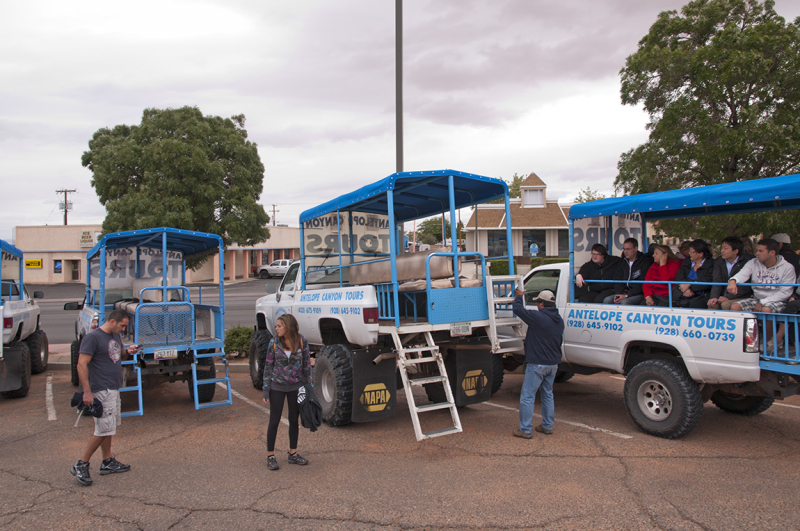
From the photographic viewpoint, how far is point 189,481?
498 centimetres

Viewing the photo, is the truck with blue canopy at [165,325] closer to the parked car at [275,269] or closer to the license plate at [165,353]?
the license plate at [165,353]

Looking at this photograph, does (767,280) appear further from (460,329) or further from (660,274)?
(460,329)

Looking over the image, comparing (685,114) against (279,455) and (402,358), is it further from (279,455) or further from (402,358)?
(279,455)

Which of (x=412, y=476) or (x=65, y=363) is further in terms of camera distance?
(x=65, y=363)

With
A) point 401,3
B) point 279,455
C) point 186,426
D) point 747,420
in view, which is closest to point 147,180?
point 401,3

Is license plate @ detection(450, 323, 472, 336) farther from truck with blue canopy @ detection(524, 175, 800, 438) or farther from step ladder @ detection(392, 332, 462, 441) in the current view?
truck with blue canopy @ detection(524, 175, 800, 438)

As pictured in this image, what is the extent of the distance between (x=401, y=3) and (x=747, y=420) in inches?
321

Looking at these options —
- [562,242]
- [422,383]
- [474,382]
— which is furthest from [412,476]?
[562,242]

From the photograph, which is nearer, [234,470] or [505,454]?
[234,470]

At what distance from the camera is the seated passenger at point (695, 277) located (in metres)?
→ 6.19

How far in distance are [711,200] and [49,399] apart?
9.30 metres

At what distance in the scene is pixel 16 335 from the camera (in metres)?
8.48

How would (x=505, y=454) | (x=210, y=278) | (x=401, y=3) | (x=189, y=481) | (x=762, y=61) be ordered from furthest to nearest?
1. (x=210, y=278)
2. (x=762, y=61)
3. (x=401, y=3)
4. (x=505, y=454)
5. (x=189, y=481)

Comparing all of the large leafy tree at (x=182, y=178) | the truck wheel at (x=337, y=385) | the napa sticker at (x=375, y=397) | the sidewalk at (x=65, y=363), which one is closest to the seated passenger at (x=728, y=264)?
the napa sticker at (x=375, y=397)
